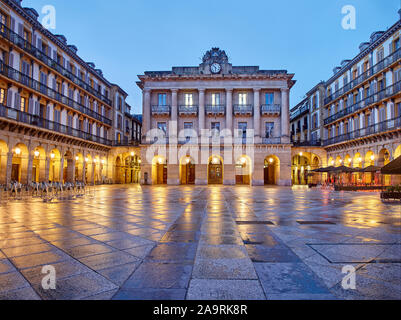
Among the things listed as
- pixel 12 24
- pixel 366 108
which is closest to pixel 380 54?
pixel 366 108

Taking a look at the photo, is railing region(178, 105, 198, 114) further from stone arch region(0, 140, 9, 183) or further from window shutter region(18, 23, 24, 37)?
stone arch region(0, 140, 9, 183)

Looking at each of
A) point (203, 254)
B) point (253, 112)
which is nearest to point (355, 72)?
point (253, 112)

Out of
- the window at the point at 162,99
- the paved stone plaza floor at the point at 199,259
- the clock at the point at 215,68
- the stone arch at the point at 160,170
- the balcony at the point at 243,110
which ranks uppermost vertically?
the clock at the point at 215,68

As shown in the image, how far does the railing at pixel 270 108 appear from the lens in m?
33.9

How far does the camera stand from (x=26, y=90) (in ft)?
71.9

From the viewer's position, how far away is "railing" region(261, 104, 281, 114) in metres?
33.9

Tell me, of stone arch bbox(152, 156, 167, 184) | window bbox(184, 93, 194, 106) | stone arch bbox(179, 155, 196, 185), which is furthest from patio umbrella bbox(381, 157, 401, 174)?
window bbox(184, 93, 194, 106)

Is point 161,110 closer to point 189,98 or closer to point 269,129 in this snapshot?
point 189,98

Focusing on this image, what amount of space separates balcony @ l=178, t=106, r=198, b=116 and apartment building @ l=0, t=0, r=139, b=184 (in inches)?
363

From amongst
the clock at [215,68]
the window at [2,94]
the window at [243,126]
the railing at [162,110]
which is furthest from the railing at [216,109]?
the window at [2,94]

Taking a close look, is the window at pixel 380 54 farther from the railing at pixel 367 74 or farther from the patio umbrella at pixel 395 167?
the patio umbrella at pixel 395 167

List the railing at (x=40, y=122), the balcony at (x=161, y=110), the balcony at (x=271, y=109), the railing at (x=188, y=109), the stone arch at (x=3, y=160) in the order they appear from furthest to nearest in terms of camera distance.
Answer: the balcony at (x=161, y=110) → the railing at (x=188, y=109) → the balcony at (x=271, y=109) → the stone arch at (x=3, y=160) → the railing at (x=40, y=122)
